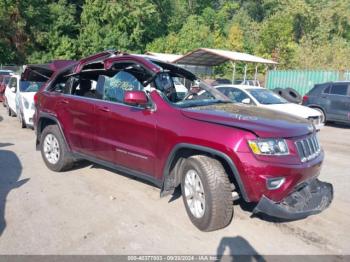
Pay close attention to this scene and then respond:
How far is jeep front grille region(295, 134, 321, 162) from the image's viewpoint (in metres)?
4.06

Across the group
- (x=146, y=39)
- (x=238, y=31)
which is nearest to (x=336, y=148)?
(x=146, y=39)

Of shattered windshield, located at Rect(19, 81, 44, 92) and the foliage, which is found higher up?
the foliage

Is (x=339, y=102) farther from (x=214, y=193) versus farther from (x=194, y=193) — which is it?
(x=214, y=193)

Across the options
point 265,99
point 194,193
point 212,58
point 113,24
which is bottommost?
point 194,193

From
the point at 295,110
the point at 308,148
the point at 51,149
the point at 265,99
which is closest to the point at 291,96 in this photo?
the point at 295,110

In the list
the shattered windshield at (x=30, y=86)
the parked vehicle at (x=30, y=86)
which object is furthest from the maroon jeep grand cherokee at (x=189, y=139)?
the shattered windshield at (x=30, y=86)

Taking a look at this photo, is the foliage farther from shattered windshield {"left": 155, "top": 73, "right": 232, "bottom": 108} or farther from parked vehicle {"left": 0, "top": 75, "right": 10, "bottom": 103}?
shattered windshield {"left": 155, "top": 73, "right": 232, "bottom": 108}

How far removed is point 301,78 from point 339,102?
9.30 meters

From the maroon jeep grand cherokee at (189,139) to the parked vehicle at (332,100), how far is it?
9106 mm

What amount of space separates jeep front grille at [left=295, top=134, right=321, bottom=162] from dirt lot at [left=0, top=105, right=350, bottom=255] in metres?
0.84

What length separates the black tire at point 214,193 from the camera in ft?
13.1

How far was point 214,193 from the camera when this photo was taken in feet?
13.1

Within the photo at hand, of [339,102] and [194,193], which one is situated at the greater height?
[339,102]

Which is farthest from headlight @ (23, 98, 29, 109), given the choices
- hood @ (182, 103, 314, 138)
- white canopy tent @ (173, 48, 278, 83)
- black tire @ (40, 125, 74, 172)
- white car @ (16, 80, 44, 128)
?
white canopy tent @ (173, 48, 278, 83)
